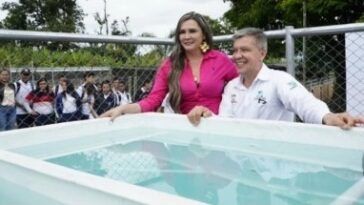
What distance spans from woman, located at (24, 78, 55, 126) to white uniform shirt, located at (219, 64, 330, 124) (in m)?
2.25

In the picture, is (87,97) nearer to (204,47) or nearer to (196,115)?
(204,47)

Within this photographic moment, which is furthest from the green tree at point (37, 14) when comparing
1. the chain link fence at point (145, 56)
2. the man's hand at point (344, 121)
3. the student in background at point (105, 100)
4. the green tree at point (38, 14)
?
the man's hand at point (344, 121)

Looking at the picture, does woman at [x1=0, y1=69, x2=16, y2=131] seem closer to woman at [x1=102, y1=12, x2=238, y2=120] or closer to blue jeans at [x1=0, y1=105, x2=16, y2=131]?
blue jeans at [x1=0, y1=105, x2=16, y2=131]

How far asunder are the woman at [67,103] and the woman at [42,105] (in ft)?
0.47

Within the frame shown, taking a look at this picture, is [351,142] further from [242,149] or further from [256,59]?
[256,59]

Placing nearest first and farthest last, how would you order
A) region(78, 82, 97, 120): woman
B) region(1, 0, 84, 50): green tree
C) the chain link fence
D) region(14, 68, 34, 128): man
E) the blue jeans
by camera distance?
the chain link fence
the blue jeans
region(14, 68, 34, 128): man
region(78, 82, 97, 120): woman
region(1, 0, 84, 50): green tree

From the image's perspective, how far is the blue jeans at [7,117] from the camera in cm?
453

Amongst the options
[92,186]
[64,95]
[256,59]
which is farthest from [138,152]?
[64,95]

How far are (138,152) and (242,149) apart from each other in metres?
0.48

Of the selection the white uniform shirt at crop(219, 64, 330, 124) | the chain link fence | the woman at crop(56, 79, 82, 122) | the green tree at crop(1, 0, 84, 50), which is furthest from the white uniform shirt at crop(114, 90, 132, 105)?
the green tree at crop(1, 0, 84, 50)

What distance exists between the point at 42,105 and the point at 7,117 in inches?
22.2

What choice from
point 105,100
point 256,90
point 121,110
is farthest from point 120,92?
point 256,90

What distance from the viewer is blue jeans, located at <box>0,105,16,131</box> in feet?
14.9

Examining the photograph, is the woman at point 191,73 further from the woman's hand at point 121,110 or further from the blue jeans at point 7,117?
the blue jeans at point 7,117
